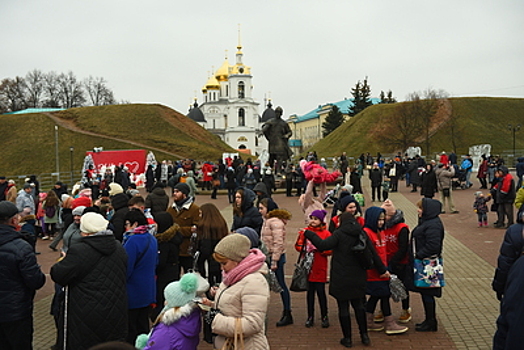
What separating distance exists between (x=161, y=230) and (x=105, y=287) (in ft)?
7.38

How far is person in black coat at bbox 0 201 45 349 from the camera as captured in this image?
496cm

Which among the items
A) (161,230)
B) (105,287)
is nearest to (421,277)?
(161,230)

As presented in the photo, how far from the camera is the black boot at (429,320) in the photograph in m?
6.66

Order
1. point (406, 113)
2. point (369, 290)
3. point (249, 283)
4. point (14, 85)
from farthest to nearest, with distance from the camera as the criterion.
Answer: point (14, 85) < point (406, 113) < point (369, 290) < point (249, 283)

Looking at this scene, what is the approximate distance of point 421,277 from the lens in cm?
656

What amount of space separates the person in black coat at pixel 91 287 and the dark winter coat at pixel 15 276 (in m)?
0.72

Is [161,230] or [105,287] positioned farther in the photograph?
[161,230]

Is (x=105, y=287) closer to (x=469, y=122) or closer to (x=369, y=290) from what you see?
(x=369, y=290)

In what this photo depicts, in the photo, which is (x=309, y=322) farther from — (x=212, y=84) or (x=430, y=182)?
(x=212, y=84)

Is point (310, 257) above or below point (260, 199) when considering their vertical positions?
below

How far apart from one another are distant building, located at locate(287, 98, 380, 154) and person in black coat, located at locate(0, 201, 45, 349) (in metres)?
112

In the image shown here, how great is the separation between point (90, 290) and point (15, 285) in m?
1.10

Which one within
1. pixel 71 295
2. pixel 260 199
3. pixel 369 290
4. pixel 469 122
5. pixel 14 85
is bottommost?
pixel 369 290

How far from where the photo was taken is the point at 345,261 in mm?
5938
